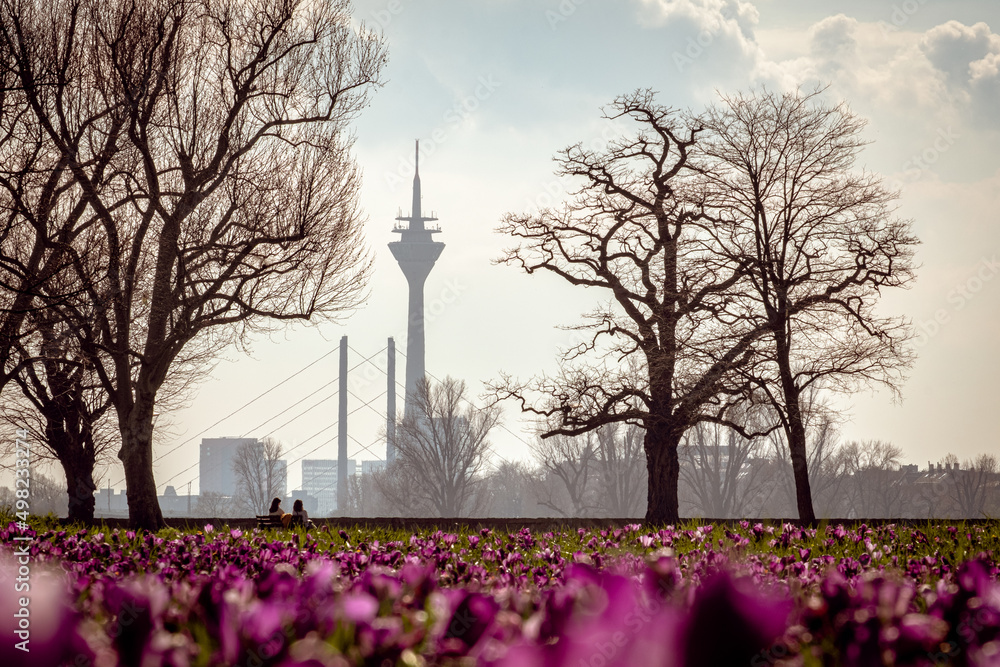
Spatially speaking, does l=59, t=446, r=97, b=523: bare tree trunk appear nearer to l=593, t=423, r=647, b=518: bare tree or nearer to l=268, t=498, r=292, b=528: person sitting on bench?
l=268, t=498, r=292, b=528: person sitting on bench

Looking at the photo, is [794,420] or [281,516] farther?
[794,420]

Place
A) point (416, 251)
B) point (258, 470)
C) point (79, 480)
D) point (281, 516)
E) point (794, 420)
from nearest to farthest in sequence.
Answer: point (281, 516)
point (794, 420)
point (79, 480)
point (258, 470)
point (416, 251)

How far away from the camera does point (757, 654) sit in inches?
41.8

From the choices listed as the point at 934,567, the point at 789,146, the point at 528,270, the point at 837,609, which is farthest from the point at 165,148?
the point at 837,609

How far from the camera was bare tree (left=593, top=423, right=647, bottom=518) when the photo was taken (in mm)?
59406

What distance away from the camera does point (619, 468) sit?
60219 millimetres

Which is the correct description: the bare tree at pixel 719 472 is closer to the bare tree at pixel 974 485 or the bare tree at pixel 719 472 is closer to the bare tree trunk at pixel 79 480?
the bare tree at pixel 974 485

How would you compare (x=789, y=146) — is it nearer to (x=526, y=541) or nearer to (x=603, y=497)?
(x=526, y=541)

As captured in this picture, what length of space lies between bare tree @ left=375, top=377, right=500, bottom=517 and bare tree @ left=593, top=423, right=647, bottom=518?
29.7ft

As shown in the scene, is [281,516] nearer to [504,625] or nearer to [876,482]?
[504,625]

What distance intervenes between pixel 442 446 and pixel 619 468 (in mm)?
13815

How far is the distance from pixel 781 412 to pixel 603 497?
49975 millimetres

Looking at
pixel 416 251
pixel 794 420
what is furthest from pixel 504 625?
pixel 416 251

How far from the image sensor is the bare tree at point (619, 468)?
59.4 metres
